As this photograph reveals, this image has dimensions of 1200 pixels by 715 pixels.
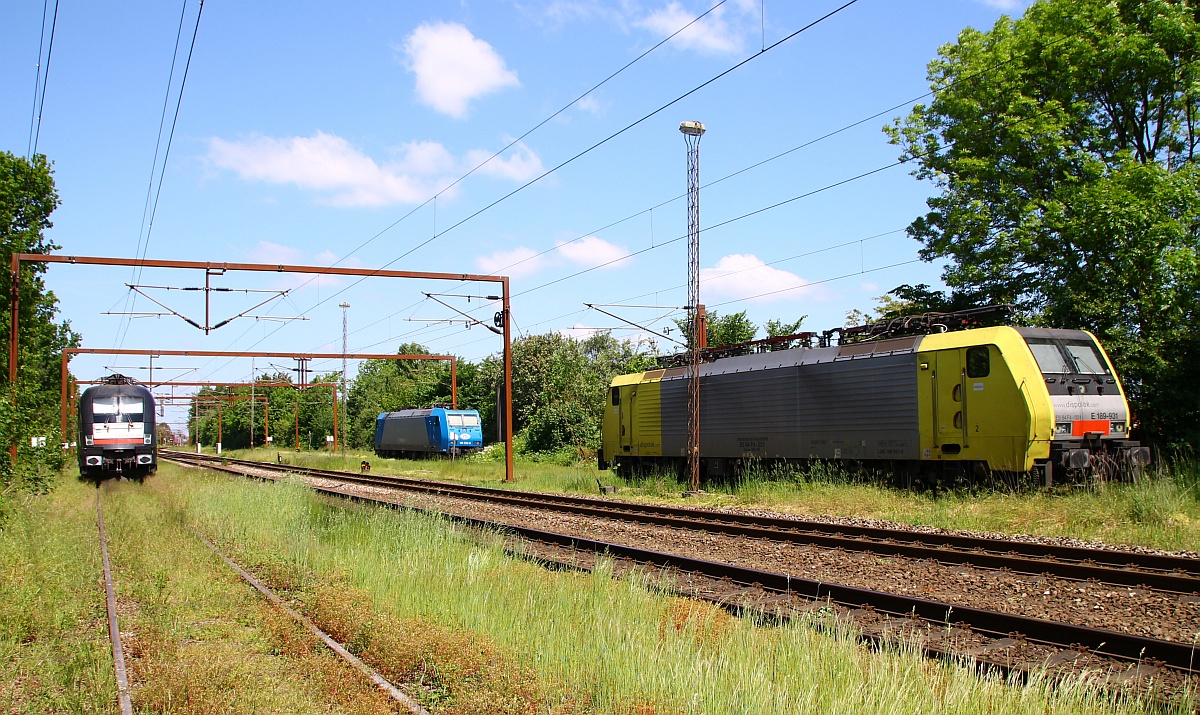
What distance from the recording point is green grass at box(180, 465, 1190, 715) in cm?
483

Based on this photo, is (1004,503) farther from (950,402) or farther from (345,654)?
(345,654)

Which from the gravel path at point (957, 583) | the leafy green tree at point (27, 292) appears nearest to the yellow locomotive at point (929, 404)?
the gravel path at point (957, 583)

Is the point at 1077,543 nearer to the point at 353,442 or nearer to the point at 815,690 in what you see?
the point at 815,690

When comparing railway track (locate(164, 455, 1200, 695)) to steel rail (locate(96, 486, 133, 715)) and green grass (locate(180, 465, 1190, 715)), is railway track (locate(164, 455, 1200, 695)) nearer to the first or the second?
green grass (locate(180, 465, 1190, 715))

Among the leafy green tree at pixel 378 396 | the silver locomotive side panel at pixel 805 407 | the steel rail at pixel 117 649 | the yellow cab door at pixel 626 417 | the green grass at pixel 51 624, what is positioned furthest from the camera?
the leafy green tree at pixel 378 396

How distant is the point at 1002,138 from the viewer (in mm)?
22969

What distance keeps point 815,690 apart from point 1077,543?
8327 mm

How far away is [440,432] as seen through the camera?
4469 centimetres

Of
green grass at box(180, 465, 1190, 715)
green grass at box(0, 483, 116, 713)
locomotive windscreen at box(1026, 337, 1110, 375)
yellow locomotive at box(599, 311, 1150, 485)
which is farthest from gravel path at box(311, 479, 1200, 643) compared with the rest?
green grass at box(0, 483, 116, 713)

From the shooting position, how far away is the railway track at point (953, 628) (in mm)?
6098

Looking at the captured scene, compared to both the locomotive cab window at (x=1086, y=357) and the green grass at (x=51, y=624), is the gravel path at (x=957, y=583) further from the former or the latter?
the green grass at (x=51, y=624)

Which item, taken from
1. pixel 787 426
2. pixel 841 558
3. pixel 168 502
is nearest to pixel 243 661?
pixel 841 558

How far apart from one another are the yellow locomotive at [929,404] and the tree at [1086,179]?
122 inches

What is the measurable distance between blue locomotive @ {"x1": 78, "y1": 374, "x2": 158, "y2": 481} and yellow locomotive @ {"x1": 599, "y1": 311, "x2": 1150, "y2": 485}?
2099cm
